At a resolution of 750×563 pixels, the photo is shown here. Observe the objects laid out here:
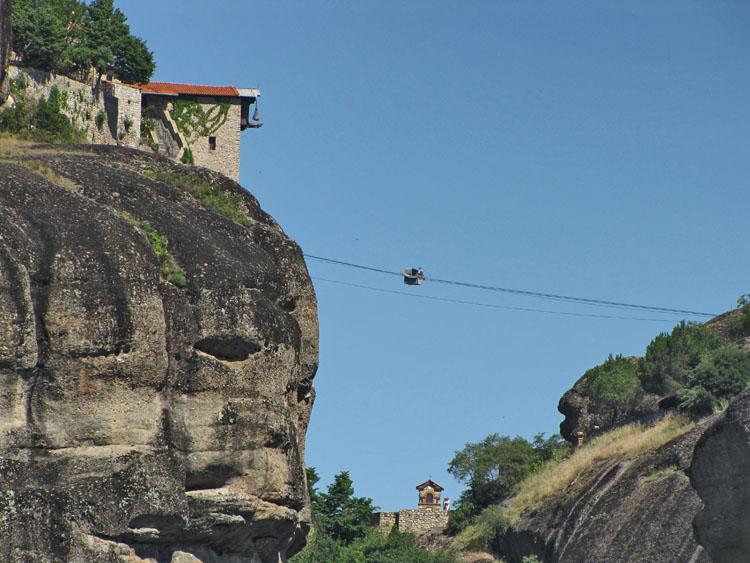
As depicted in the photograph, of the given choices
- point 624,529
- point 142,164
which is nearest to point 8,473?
point 142,164

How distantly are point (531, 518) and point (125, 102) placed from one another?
93.1 feet

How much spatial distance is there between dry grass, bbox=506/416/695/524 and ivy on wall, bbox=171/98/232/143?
24.9 meters

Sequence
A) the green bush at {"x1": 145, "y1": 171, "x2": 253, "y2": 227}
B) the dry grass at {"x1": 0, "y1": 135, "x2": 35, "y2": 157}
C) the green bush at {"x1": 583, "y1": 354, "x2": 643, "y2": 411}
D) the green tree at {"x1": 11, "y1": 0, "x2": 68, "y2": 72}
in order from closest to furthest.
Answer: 1. the dry grass at {"x1": 0, "y1": 135, "x2": 35, "y2": 157}
2. the green bush at {"x1": 145, "y1": 171, "x2": 253, "y2": 227}
3. the green tree at {"x1": 11, "y1": 0, "x2": 68, "y2": 72}
4. the green bush at {"x1": 583, "y1": 354, "x2": 643, "y2": 411}

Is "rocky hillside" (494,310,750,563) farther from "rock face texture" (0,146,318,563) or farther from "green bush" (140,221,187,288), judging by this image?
"green bush" (140,221,187,288)

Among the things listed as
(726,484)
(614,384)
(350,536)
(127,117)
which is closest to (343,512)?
(350,536)

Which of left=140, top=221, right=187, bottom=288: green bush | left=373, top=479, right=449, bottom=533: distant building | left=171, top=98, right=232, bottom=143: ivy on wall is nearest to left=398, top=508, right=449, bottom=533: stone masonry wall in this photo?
left=373, top=479, right=449, bottom=533: distant building

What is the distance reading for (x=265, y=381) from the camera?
31.6m

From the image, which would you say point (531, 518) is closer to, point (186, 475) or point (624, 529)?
point (624, 529)

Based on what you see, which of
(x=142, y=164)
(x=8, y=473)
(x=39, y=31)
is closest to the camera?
(x=8, y=473)

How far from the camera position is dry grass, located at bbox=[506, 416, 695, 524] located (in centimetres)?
6172

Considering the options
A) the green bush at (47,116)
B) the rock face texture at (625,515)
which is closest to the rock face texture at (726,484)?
the rock face texture at (625,515)

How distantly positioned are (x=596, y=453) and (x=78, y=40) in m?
33.9

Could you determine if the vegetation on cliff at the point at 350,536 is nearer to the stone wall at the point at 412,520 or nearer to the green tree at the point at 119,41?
the stone wall at the point at 412,520

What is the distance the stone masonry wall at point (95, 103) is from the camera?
224ft
